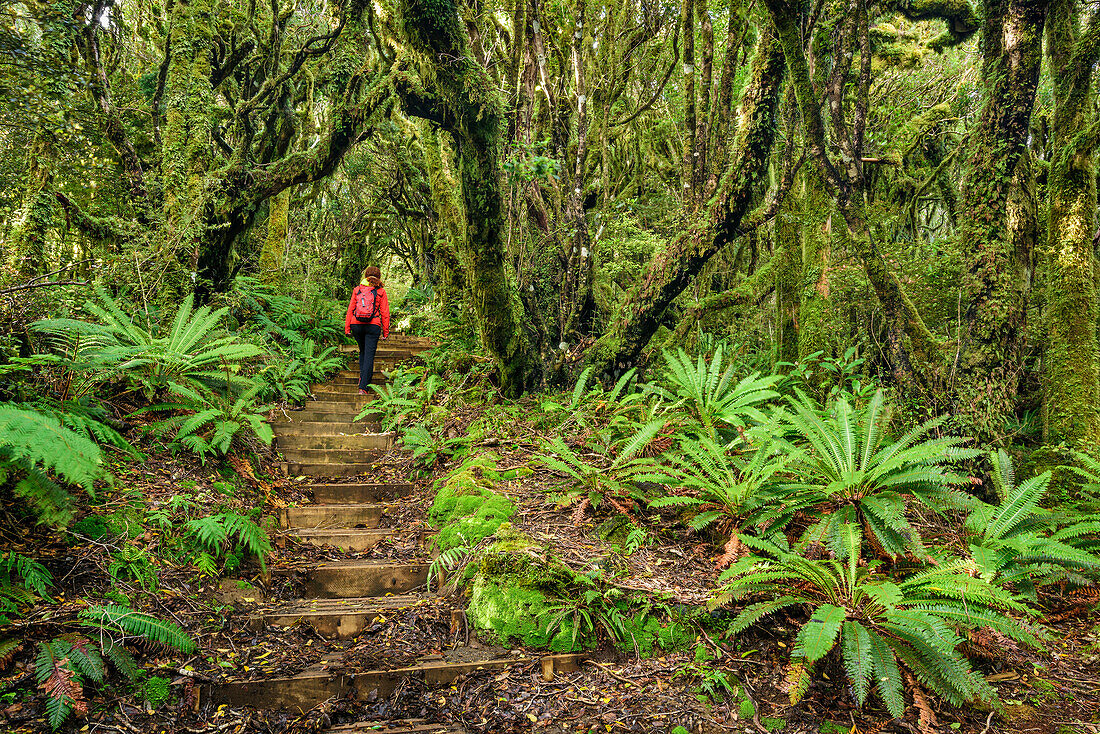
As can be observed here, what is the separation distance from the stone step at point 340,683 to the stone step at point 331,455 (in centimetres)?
320

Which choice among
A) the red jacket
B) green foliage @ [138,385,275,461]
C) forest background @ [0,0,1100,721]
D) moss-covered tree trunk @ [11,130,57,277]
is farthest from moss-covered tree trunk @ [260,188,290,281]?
green foliage @ [138,385,275,461]

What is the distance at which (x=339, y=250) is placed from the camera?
58.7ft

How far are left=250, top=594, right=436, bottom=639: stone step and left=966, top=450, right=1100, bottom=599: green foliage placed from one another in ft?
11.2

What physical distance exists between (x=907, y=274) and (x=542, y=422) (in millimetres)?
4808

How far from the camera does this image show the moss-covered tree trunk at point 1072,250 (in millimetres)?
4543

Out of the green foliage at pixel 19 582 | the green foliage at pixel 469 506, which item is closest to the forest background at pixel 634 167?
the green foliage at pixel 19 582

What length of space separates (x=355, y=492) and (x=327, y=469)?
0.73 metres

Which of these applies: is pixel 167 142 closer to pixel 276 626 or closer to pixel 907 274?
pixel 276 626

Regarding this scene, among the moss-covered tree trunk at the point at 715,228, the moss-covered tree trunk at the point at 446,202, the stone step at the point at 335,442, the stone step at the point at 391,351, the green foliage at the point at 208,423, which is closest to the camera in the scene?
the green foliage at the point at 208,423

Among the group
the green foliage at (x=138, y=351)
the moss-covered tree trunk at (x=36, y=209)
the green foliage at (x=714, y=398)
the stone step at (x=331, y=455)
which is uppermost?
the moss-covered tree trunk at (x=36, y=209)

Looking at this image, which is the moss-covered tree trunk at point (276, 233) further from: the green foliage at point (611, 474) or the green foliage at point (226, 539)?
the green foliage at point (611, 474)

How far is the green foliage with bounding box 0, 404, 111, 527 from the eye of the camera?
90.0 inches

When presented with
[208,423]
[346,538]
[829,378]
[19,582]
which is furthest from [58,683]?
[829,378]

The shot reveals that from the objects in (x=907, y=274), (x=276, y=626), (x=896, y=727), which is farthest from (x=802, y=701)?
(x=907, y=274)
